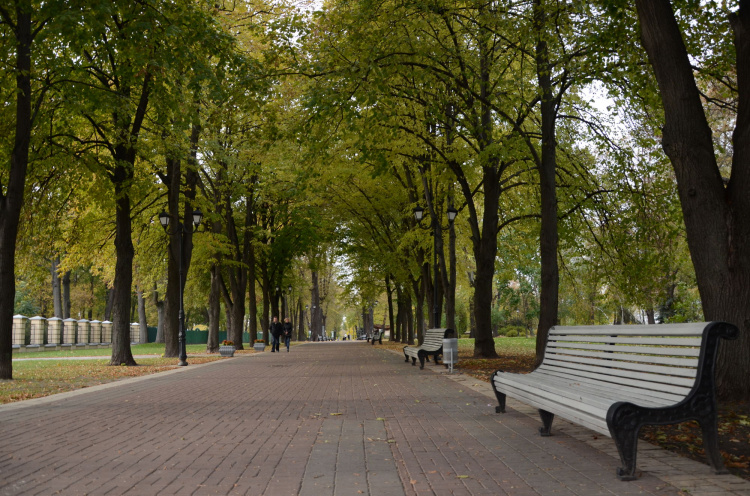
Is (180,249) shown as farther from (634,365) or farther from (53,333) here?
(53,333)

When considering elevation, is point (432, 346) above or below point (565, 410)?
below

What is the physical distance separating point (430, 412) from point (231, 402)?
10.9 ft

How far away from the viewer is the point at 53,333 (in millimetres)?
39500

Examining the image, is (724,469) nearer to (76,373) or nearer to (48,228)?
(76,373)

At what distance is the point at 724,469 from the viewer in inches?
185

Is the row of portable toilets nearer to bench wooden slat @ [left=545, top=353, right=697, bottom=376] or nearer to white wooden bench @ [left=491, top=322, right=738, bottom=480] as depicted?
bench wooden slat @ [left=545, top=353, right=697, bottom=376]

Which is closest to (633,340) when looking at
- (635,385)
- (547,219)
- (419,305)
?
(635,385)

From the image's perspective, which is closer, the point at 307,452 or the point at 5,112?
the point at 307,452

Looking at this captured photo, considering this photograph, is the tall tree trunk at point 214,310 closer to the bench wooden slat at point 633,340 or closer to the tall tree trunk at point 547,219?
the tall tree trunk at point 547,219

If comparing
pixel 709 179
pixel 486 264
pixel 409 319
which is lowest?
pixel 409 319

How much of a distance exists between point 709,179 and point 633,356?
9.58 ft

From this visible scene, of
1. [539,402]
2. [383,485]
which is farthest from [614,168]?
[383,485]

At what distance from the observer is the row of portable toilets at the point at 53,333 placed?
36.5 meters

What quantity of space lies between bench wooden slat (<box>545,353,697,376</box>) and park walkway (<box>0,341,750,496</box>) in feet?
2.34
